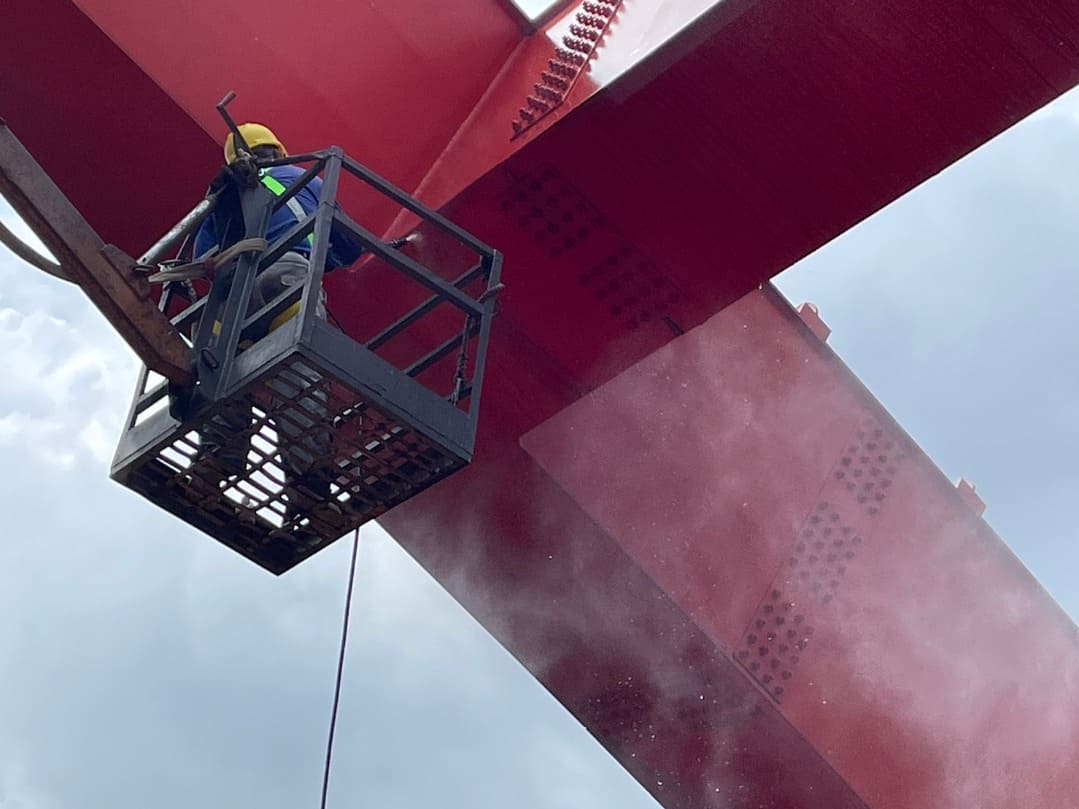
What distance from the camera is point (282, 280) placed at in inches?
191

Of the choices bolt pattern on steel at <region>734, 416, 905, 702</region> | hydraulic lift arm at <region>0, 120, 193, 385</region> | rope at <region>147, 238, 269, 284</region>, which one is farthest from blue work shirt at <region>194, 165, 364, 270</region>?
bolt pattern on steel at <region>734, 416, 905, 702</region>

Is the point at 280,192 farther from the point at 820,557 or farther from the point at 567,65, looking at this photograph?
the point at 820,557

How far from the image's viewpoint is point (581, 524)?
6.52m

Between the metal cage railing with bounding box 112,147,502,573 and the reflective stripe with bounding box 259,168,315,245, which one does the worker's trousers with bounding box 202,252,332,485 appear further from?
the reflective stripe with bounding box 259,168,315,245

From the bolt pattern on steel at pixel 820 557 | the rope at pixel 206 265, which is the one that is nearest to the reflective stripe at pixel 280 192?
the rope at pixel 206 265

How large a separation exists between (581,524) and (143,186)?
221cm

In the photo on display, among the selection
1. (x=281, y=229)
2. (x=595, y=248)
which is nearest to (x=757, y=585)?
(x=595, y=248)

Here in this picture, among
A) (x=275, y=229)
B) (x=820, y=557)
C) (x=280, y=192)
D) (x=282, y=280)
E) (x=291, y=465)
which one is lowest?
(x=291, y=465)

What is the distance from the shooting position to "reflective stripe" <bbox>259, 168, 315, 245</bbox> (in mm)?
5133

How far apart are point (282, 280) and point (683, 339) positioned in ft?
7.46

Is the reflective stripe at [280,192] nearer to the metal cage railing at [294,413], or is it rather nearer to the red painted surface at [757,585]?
the metal cage railing at [294,413]

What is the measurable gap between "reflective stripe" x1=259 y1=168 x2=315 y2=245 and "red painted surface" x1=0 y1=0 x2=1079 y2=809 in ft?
1.21

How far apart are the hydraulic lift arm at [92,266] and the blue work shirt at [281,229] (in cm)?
48

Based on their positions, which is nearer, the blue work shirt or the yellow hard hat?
the blue work shirt
